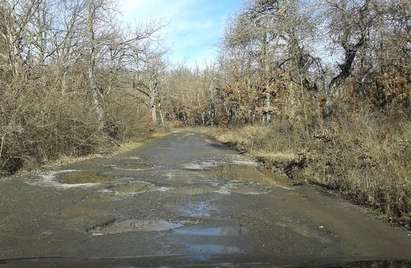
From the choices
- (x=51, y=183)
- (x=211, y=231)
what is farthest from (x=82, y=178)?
(x=211, y=231)

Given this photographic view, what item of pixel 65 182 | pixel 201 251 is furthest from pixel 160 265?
pixel 65 182

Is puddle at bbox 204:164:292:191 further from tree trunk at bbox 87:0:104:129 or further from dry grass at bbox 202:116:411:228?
tree trunk at bbox 87:0:104:129

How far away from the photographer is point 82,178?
1533cm

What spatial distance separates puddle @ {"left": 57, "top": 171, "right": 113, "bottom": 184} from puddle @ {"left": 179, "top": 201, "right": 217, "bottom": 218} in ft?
13.4

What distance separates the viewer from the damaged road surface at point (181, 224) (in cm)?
717

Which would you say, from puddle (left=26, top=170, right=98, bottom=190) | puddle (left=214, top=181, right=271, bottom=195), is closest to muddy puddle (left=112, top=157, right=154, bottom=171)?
puddle (left=26, top=170, right=98, bottom=190)

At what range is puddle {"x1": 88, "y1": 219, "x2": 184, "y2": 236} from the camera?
28.9ft

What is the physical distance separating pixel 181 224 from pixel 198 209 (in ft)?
4.65

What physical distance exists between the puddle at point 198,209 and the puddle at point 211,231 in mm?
1029

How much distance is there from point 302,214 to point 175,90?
102948 millimetres

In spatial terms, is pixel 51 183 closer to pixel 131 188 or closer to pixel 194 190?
pixel 131 188

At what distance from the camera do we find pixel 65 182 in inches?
567

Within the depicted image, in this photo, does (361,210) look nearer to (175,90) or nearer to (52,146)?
(52,146)

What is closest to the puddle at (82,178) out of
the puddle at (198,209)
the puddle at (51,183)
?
the puddle at (51,183)
